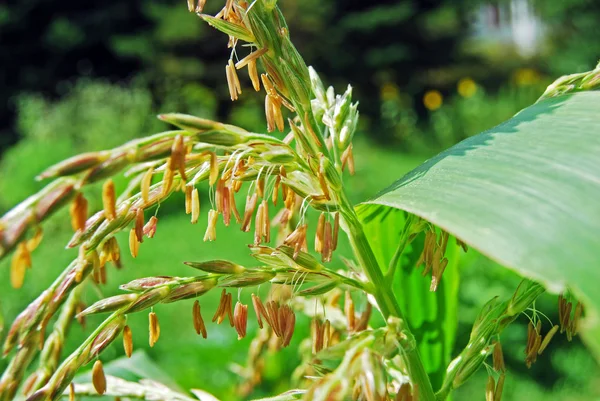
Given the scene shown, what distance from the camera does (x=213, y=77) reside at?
10.1 metres

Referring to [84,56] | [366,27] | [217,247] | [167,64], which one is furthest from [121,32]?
[217,247]

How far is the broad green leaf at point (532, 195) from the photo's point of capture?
0.39 meters

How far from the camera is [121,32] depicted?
1109cm

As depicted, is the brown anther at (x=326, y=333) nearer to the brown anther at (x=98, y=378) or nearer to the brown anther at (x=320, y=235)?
the brown anther at (x=320, y=235)

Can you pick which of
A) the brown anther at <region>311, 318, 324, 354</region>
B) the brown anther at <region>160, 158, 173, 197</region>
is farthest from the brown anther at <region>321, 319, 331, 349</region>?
the brown anther at <region>160, 158, 173, 197</region>

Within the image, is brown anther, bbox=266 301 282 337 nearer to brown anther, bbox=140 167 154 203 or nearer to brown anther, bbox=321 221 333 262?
brown anther, bbox=321 221 333 262

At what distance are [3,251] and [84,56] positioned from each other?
1146 centimetres

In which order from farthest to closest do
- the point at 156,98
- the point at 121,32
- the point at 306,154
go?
the point at 121,32
the point at 156,98
the point at 306,154

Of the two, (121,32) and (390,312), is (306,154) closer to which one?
(390,312)

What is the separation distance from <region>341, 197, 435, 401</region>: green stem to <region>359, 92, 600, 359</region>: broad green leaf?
6 centimetres

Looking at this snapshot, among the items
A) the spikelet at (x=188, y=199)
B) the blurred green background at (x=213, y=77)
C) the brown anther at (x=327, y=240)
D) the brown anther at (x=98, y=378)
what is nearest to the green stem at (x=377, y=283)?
the brown anther at (x=327, y=240)

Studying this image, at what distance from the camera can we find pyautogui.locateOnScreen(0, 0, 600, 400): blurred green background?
6.22 metres

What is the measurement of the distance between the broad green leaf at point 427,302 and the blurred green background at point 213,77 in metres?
3.07

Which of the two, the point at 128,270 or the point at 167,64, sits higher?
the point at 167,64
